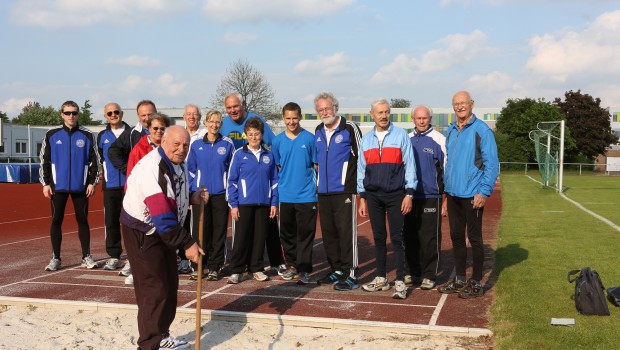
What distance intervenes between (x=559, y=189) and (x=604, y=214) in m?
11.1

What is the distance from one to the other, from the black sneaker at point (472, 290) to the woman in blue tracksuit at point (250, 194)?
2.49m

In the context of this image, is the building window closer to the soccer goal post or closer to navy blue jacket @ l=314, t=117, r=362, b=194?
the soccer goal post

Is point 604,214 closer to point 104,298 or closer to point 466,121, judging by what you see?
point 466,121

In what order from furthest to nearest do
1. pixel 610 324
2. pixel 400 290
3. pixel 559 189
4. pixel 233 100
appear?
1. pixel 559 189
2. pixel 233 100
3. pixel 400 290
4. pixel 610 324

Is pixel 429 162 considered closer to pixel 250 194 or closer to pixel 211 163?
pixel 250 194

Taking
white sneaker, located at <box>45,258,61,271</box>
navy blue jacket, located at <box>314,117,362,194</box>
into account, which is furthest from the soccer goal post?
white sneaker, located at <box>45,258,61,271</box>

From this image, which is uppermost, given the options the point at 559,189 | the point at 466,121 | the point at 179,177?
the point at 466,121

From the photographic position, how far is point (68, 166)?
29.0 ft

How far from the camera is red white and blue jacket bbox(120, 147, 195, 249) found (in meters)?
4.78

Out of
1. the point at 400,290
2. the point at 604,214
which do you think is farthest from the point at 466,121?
the point at 604,214

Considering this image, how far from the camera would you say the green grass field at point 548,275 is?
18.0 ft

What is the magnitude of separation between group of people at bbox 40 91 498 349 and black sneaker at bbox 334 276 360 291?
0.06 feet

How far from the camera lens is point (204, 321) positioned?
6301mm

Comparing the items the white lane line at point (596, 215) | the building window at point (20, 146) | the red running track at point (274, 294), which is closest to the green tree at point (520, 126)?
the white lane line at point (596, 215)
